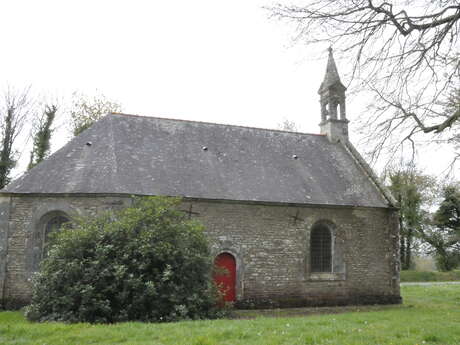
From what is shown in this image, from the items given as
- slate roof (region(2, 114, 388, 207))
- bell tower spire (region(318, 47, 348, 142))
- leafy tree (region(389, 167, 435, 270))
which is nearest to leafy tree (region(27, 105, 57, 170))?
slate roof (region(2, 114, 388, 207))

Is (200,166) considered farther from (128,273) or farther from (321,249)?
(128,273)

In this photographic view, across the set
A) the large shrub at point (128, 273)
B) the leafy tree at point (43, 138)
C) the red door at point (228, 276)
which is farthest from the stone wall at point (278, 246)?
the leafy tree at point (43, 138)

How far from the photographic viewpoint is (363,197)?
17531 mm

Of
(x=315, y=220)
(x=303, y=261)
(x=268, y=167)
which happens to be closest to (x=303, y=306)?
(x=303, y=261)

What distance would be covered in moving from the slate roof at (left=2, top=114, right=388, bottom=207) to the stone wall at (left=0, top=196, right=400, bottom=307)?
512mm

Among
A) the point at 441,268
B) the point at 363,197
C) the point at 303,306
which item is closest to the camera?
the point at 303,306

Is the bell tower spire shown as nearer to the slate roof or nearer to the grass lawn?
the slate roof

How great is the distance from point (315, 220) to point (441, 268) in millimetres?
24029

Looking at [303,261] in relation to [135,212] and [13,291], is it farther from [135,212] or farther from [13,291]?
[13,291]

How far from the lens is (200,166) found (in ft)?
53.6

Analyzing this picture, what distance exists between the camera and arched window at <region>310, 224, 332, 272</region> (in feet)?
53.9

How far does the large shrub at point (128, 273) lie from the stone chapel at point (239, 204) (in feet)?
7.27

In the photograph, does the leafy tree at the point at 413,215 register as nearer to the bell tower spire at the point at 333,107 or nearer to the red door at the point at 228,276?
the bell tower spire at the point at 333,107

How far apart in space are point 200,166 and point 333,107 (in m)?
9.03
